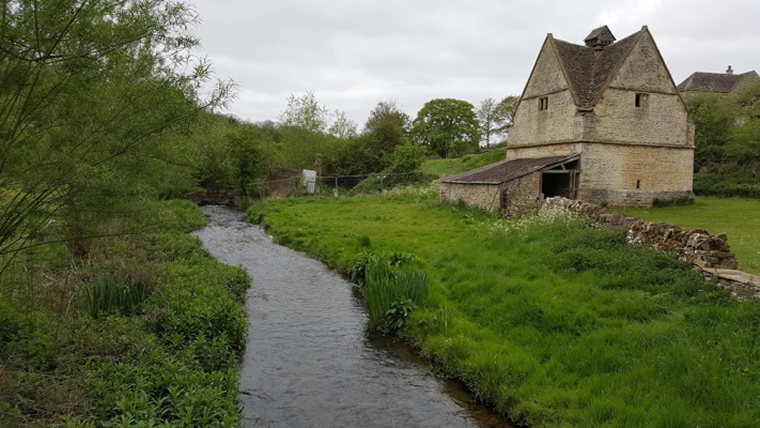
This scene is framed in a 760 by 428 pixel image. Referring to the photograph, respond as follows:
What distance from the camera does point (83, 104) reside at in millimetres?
6105

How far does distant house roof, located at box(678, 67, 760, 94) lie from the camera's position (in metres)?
62.2

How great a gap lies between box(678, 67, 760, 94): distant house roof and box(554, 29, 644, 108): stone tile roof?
42.2 m

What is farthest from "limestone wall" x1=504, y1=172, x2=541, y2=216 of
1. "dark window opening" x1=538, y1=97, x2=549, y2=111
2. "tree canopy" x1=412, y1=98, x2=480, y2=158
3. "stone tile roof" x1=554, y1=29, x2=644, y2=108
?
"tree canopy" x1=412, y1=98, x2=480, y2=158

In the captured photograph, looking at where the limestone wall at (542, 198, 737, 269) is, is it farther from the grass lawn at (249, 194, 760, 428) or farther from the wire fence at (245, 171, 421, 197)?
the wire fence at (245, 171, 421, 197)

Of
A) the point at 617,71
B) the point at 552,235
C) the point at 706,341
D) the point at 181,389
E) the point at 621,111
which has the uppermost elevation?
the point at 617,71

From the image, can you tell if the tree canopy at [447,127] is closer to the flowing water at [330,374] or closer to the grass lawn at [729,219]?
the grass lawn at [729,219]

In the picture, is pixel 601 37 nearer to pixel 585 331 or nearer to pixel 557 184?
pixel 557 184

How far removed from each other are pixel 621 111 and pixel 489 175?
754 centimetres

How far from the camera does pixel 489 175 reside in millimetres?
25625

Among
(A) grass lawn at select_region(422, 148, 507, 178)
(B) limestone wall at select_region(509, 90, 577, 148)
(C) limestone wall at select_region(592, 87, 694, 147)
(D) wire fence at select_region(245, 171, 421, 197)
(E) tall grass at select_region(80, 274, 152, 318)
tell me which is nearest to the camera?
(E) tall grass at select_region(80, 274, 152, 318)

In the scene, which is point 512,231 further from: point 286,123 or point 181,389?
point 286,123

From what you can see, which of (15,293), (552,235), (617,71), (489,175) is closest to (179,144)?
(15,293)

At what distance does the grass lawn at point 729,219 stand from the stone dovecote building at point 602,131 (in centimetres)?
174

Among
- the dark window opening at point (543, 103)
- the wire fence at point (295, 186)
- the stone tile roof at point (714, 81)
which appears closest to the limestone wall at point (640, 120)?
the dark window opening at point (543, 103)
